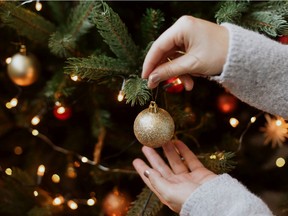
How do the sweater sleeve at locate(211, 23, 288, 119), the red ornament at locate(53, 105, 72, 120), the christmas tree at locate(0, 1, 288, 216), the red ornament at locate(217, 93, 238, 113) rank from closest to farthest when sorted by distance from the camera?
1. the sweater sleeve at locate(211, 23, 288, 119)
2. the christmas tree at locate(0, 1, 288, 216)
3. the red ornament at locate(53, 105, 72, 120)
4. the red ornament at locate(217, 93, 238, 113)

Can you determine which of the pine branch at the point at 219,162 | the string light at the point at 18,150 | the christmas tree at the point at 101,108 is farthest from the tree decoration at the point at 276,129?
the string light at the point at 18,150

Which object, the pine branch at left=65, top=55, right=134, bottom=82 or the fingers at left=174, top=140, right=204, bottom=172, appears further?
the fingers at left=174, top=140, right=204, bottom=172

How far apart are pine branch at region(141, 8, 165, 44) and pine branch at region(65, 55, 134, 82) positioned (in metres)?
0.08

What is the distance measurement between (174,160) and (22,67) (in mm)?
391

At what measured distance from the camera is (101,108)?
0.94 metres

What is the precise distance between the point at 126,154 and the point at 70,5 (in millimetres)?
412

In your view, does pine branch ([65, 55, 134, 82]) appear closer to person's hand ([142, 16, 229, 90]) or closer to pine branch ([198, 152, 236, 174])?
person's hand ([142, 16, 229, 90])

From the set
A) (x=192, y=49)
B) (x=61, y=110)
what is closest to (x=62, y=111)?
(x=61, y=110)

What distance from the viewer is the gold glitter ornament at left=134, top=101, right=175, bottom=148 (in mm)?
648

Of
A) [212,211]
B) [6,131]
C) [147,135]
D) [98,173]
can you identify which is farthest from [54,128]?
[212,211]

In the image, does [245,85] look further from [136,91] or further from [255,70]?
[136,91]

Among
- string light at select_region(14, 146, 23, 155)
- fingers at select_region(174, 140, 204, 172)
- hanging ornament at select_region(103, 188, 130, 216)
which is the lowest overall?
hanging ornament at select_region(103, 188, 130, 216)

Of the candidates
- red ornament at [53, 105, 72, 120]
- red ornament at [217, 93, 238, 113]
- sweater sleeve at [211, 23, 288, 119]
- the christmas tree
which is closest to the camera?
sweater sleeve at [211, 23, 288, 119]

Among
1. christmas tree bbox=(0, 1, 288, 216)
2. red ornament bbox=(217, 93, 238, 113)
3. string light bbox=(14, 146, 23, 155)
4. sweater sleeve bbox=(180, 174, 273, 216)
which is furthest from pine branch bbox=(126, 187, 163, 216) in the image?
string light bbox=(14, 146, 23, 155)
